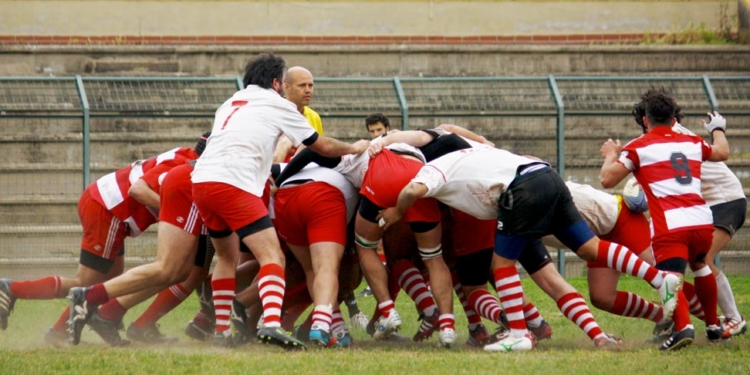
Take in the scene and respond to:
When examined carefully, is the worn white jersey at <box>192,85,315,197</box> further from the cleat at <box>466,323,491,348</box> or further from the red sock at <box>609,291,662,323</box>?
the red sock at <box>609,291,662,323</box>

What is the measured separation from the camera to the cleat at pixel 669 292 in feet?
24.2

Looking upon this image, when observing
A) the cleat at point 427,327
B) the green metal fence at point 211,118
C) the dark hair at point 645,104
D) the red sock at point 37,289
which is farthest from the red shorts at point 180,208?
the green metal fence at point 211,118

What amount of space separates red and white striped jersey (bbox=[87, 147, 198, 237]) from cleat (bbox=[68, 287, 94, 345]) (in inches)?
38.9

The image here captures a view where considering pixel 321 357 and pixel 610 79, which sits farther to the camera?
pixel 610 79

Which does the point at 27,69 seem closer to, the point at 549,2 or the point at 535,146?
the point at 535,146

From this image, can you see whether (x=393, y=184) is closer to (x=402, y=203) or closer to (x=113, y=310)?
(x=402, y=203)

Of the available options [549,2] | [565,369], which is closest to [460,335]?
[565,369]

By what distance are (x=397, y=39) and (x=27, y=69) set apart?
18.8 feet

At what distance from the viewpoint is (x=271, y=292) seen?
7496 mm

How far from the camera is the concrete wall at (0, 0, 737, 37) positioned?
1808 cm

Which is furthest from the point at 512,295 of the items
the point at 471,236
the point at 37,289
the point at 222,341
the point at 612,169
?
the point at 37,289

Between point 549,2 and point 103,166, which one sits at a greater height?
point 549,2

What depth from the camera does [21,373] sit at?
6.37 meters

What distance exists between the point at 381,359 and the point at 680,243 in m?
2.26
